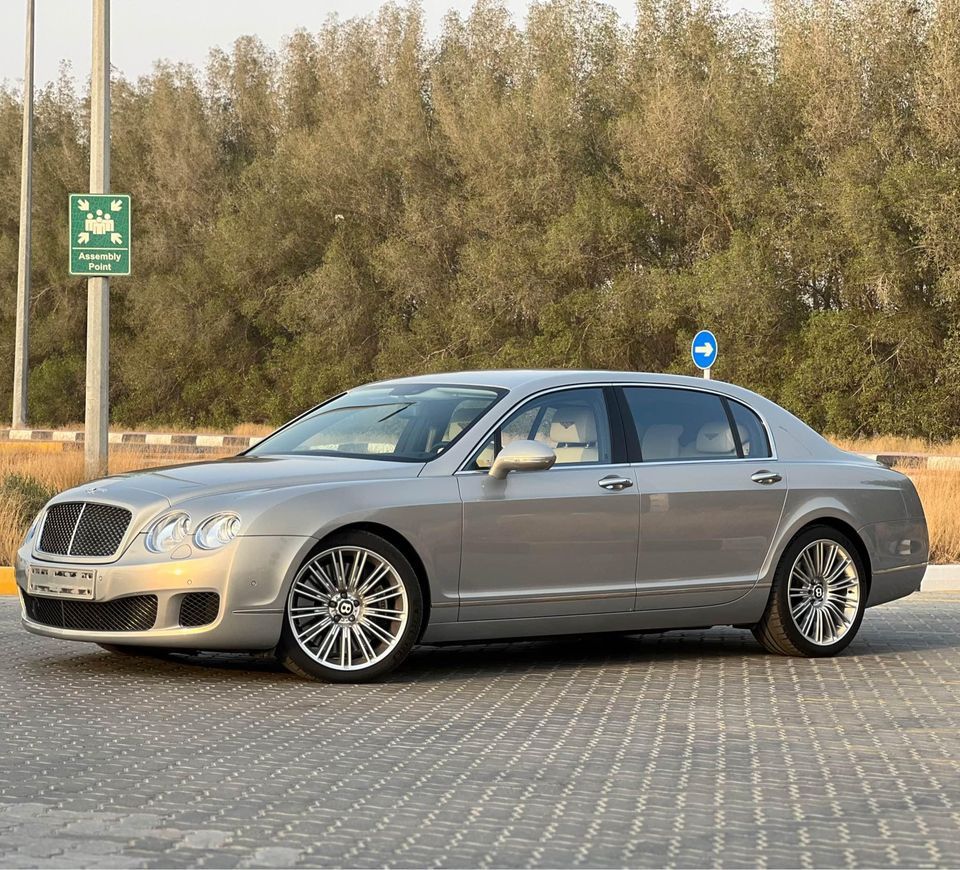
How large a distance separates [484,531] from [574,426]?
3.10 ft

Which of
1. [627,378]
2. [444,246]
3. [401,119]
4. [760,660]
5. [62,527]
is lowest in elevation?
[760,660]

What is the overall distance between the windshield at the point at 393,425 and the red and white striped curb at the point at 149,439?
2643cm

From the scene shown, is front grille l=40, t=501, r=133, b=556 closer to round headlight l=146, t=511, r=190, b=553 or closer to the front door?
round headlight l=146, t=511, r=190, b=553

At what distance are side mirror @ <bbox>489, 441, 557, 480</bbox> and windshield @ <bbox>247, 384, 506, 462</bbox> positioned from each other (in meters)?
0.32

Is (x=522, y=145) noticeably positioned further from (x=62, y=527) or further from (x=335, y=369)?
(x=62, y=527)

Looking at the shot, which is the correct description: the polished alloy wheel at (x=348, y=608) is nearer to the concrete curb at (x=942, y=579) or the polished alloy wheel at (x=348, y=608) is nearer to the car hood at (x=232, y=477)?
the car hood at (x=232, y=477)

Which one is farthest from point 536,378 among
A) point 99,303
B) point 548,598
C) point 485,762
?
point 99,303

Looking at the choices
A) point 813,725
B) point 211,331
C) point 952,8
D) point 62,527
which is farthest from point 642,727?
point 211,331

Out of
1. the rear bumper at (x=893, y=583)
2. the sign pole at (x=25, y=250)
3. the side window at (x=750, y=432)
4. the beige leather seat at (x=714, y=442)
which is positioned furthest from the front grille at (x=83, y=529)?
the sign pole at (x=25, y=250)

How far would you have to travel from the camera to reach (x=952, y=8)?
1706 inches

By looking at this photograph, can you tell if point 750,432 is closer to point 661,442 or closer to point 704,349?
point 661,442

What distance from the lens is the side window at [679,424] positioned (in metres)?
9.67

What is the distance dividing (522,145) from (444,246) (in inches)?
188

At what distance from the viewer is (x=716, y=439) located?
32.6 feet
